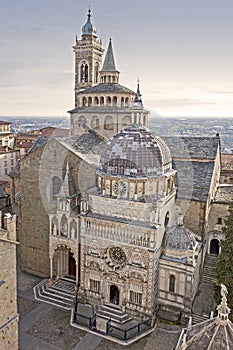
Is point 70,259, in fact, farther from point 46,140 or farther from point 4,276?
point 4,276

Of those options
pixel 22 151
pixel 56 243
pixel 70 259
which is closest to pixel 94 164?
pixel 56 243

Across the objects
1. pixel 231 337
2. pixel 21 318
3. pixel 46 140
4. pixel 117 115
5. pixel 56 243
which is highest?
pixel 117 115

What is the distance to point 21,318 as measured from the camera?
23.9 m

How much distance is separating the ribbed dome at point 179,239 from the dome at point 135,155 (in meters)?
4.63

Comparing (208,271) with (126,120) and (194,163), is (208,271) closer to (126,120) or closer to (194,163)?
(194,163)

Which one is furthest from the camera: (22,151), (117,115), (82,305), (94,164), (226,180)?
(22,151)

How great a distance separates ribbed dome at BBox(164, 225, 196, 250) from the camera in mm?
23516

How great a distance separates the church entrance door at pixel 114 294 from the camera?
24.9m

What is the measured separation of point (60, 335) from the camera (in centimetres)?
2222

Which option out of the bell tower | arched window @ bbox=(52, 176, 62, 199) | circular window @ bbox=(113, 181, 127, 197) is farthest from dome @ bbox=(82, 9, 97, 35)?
circular window @ bbox=(113, 181, 127, 197)

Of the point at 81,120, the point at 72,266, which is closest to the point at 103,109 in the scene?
the point at 81,120

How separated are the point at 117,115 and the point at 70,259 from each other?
53.5 ft

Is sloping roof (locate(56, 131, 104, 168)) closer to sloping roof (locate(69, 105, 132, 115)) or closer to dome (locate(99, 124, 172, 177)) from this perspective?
dome (locate(99, 124, 172, 177))

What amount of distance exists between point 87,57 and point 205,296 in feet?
110
